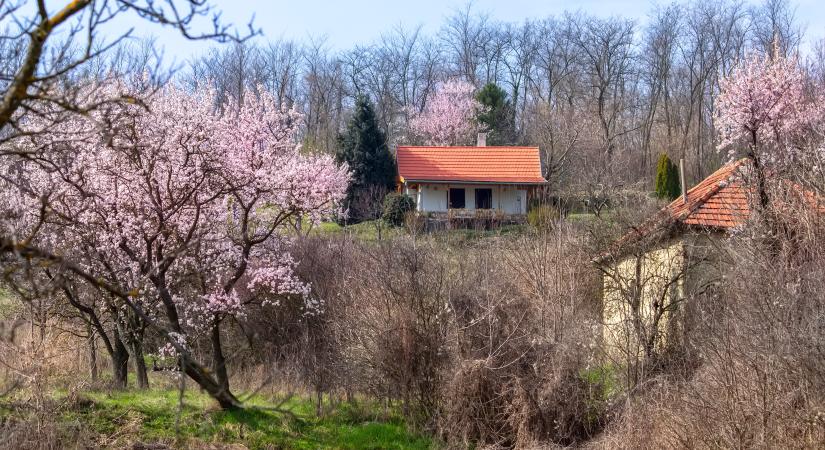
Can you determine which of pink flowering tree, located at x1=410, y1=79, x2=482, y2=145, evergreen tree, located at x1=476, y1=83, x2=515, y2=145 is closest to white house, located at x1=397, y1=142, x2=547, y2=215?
evergreen tree, located at x1=476, y1=83, x2=515, y2=145

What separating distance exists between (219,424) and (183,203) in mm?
3487

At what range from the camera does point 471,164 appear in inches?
1508

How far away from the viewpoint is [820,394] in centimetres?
831

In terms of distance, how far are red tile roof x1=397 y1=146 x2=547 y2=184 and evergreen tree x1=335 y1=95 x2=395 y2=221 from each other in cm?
88

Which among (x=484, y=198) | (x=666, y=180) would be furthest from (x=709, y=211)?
(x=484, y=198)

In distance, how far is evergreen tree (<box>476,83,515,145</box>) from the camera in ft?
150

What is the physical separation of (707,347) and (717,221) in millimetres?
6119

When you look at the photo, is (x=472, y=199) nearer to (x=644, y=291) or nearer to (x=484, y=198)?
(x=484, y=198)

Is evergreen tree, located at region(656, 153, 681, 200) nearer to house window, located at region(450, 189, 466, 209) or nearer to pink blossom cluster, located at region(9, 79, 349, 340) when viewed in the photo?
house window, located at region(450, 189, 466, 209)

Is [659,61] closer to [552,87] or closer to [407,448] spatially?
[552,87]

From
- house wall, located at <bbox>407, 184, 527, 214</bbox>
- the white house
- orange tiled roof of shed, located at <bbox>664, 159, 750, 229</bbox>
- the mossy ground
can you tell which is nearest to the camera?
the mossy ground

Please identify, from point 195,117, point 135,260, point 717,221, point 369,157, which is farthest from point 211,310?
point 369,157

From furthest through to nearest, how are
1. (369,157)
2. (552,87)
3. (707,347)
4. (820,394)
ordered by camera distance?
(552,87) → (369,157) → (707,347) → (820,394)

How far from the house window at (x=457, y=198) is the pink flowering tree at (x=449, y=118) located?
9.12 metres
